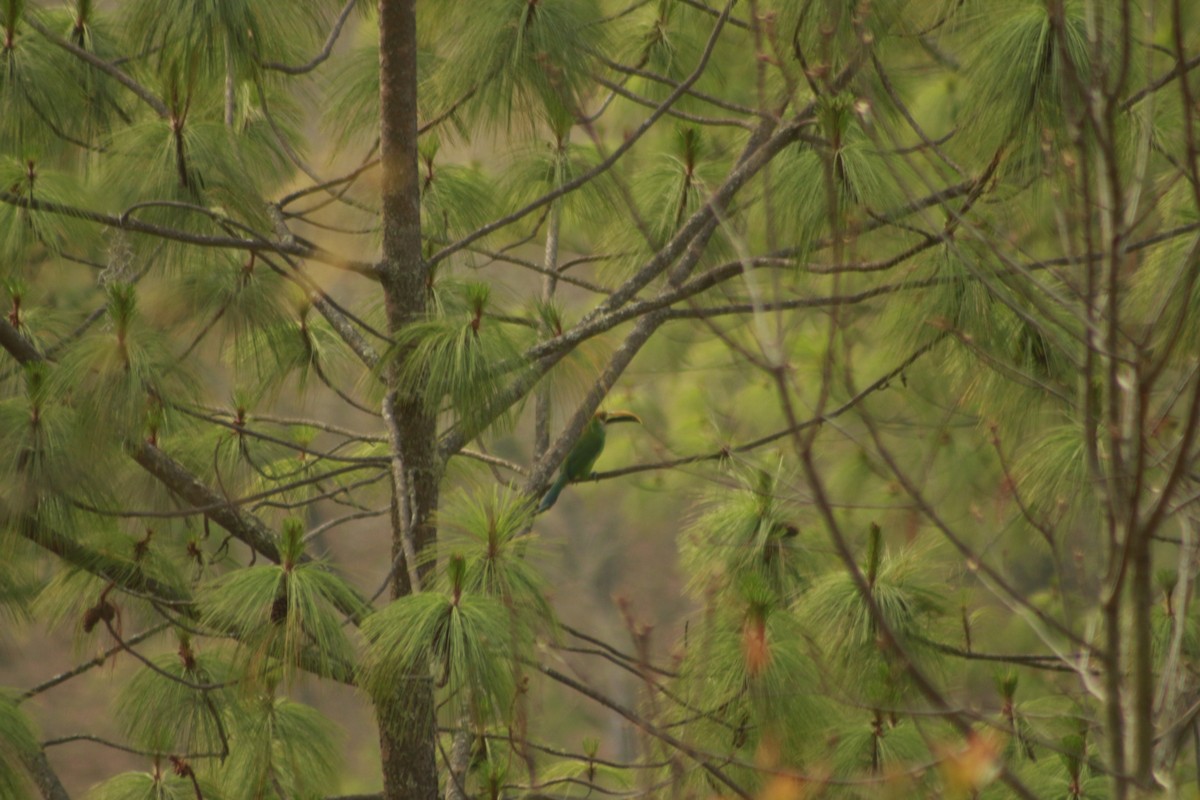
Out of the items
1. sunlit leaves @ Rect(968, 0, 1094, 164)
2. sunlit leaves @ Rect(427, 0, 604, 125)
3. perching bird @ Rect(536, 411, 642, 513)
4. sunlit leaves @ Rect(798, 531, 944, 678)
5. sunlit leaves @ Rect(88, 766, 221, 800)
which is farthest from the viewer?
perching bird @ Rect(536, 411, 642, 513)

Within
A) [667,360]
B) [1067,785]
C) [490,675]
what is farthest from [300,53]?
[667,360]

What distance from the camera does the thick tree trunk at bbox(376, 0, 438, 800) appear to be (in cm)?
152

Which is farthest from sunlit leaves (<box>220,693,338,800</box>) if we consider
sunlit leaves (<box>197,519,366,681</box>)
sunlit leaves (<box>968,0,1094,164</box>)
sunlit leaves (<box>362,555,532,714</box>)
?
sunlit leaves (<box>968,0,1094,164</box>)

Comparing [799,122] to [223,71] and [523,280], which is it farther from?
[523,280]

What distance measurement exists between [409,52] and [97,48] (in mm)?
577

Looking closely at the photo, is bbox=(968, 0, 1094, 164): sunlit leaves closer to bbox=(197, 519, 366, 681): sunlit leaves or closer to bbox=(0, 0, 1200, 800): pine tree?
bbox=(0, 0, 1200, 800): pine tree

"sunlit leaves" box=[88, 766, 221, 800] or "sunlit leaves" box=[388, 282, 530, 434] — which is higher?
"sunlit leaves" box=[388, 282, 530, 434]

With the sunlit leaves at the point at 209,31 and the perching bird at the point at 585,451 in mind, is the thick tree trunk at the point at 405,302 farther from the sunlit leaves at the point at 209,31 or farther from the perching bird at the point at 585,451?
the perching bird at the point at 585,451

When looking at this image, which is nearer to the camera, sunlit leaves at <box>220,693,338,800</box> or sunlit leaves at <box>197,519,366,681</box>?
sunlit leaves at <box>197,519,366,681</box>

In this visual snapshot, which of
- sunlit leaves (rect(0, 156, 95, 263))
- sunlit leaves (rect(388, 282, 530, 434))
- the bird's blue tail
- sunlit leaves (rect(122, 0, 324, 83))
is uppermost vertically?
sunlit leaves (rect(122, 0, 324, 83))

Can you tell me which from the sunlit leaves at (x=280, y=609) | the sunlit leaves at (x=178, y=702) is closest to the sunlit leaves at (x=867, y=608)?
the sunlit leaves at (x=280, y=609)

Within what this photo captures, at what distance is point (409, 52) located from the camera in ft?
5.05

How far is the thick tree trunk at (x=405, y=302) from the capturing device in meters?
1.52

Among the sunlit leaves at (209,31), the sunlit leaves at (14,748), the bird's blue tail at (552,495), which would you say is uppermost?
the sunlit leaves at (209,31)
